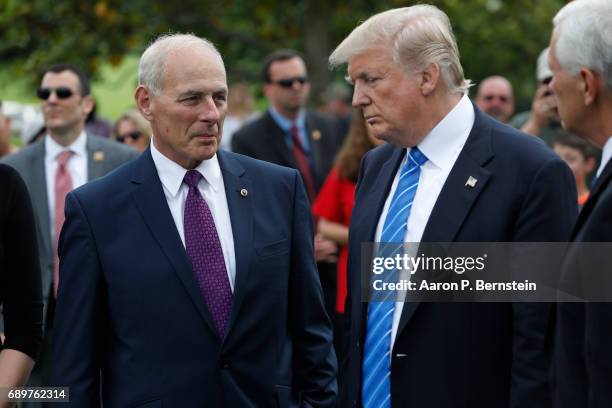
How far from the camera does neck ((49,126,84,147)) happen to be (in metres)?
Answer: 7.73

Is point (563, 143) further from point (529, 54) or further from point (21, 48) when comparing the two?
point (529, 54)

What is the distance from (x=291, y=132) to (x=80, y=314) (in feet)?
18.0

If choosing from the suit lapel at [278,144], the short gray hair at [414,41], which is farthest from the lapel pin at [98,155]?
the short gray hair at [414,41]

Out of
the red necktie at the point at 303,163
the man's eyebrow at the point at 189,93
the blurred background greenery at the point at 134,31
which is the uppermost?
the blurred background greenery at the point at 134,31

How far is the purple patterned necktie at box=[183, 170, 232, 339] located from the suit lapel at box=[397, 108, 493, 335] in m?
0.67

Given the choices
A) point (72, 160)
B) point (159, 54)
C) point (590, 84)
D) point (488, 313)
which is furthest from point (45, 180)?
point (590, 84)

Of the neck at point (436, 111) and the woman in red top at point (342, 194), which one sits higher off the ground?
the woman in red top at point (342, 194)

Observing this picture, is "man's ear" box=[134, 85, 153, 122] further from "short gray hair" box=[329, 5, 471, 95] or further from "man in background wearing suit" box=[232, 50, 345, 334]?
"man in background wearing suit" box=[232, 50, 345, 334]

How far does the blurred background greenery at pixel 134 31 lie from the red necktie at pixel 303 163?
547cm

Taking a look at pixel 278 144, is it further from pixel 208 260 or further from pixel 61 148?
pixel 208 260

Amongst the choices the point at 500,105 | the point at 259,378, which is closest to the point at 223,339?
the point at 259,378

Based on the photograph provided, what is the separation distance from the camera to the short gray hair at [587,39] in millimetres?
3307

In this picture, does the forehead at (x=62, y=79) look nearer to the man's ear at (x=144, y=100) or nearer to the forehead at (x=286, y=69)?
the forehead at (x=286, y=69)

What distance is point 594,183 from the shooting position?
334 centimetres
